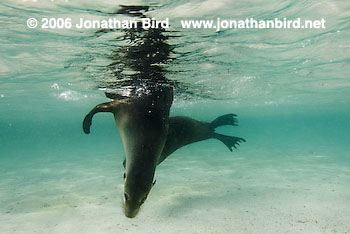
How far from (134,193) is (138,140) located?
0.87m

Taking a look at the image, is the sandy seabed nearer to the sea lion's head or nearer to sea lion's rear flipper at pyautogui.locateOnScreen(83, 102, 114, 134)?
sea lion's rear flipper at pyautogui.locateOnScreen(83, 102, 114, 134)

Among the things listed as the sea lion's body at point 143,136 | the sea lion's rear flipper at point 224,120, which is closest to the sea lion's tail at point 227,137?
the sea lion's rear flipper at point 224,120

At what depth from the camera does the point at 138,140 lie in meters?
3.35

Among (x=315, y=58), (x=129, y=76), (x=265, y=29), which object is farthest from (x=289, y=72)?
(x=129, y=76)

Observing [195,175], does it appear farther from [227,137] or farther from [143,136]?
[143,136]

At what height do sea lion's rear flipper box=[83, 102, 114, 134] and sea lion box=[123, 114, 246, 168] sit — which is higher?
sea lion's rear flipper box=[83, 102, 114, 134]

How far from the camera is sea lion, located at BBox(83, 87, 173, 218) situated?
2680 millimetres

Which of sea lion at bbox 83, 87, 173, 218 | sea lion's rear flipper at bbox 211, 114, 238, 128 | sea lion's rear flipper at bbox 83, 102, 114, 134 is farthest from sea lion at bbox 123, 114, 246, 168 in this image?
sea lion's rear flipper at bbox 83, 102, 114, 134

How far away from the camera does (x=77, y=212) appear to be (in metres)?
6.30

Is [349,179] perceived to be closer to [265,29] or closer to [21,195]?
[265,29]

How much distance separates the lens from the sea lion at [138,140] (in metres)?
2.68

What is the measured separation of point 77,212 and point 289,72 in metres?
14.0

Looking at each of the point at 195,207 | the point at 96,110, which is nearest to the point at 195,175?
the point at 195,207

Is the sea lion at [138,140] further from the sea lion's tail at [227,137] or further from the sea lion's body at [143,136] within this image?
the sea lion's tail at [227,137]
